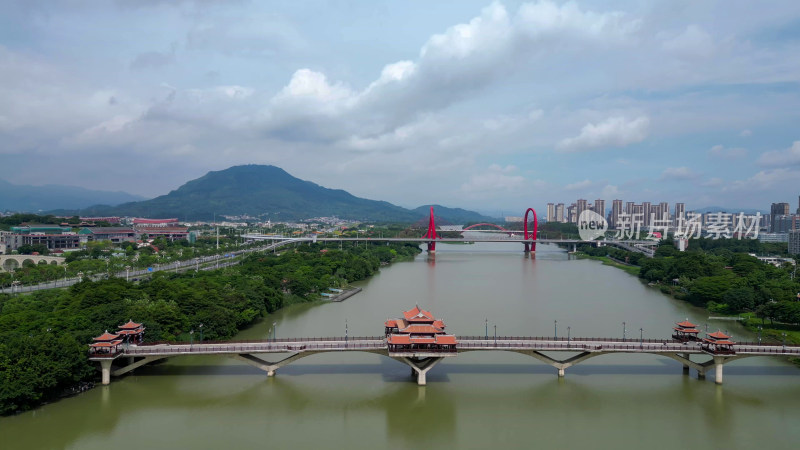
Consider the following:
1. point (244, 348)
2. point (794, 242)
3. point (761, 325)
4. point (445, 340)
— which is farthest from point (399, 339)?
point (794, 242)

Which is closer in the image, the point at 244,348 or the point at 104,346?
the point at 104,346

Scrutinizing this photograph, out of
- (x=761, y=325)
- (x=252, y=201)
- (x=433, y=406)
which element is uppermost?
(x=252, y=201)

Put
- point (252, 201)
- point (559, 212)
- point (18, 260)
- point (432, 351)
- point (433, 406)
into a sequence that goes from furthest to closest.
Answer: point (252, 201) → point (559, 212) → point (18, 260) → point (432, 351) → point (433, 406)

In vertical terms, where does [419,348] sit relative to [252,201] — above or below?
below

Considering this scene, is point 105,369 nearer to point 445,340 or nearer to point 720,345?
point 445,340

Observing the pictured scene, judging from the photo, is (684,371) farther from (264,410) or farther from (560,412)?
(264,410)

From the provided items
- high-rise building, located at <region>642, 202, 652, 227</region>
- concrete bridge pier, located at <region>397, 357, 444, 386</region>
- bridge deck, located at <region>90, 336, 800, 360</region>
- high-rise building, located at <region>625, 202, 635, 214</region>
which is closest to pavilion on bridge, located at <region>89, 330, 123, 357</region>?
bridge deck, located at <region>90, 336, 800, 360</region>

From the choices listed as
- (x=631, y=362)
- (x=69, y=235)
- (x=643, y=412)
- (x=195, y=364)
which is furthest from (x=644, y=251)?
(x=69, y=235)

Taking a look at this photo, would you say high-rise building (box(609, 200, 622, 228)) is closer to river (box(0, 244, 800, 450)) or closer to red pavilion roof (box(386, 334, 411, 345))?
river (box(0, 244, 800, 450))
